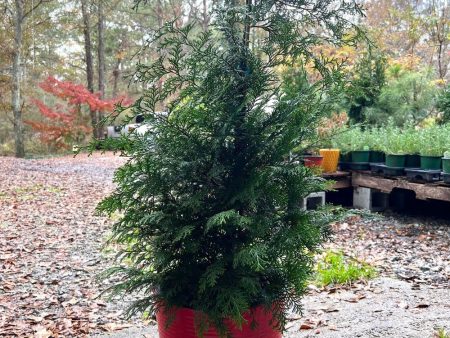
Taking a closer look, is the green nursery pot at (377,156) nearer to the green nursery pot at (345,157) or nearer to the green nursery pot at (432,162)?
the green nursery pot at (345,157)

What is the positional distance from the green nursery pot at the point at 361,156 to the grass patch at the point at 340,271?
7.64ft

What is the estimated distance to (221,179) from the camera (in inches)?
66.9

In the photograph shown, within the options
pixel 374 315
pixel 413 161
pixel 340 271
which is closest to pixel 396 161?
pixel 413 161

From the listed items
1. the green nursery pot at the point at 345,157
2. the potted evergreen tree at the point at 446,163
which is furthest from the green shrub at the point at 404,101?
the potted evergreen tree at the point at 446,163

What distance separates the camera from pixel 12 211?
5574mm

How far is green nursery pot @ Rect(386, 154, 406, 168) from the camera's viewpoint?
5074 mm

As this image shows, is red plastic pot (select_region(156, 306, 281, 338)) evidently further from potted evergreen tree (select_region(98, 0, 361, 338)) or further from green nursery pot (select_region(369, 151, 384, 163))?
green nursery pot (select_region(369, 151, 384, 163))

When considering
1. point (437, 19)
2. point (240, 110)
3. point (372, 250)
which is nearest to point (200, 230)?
point (240, 110)

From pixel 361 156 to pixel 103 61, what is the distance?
11.6m

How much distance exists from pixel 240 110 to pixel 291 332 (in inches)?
52.1

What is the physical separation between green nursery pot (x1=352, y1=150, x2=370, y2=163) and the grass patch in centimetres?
233

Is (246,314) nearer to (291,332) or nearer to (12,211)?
(291,332)

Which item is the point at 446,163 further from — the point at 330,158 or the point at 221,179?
the point at 221,179

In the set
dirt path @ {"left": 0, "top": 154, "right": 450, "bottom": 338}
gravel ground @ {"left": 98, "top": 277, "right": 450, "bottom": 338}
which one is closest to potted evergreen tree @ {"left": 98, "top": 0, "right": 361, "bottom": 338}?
dirt path @ {"left": 0, "top": 154, "right": 450, "bottom": 338}
